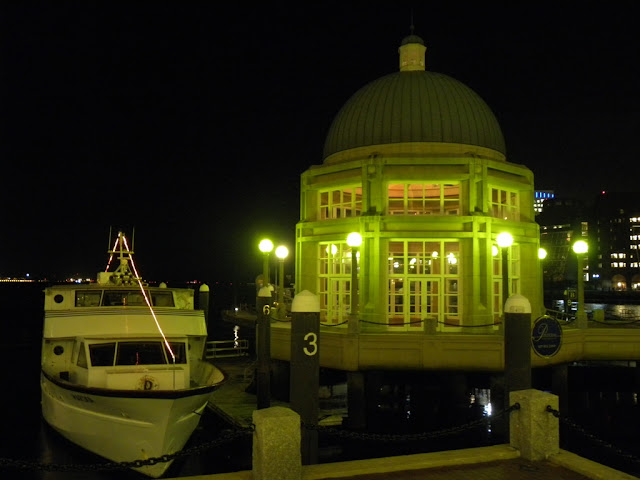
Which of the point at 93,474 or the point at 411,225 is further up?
the point at 411,225

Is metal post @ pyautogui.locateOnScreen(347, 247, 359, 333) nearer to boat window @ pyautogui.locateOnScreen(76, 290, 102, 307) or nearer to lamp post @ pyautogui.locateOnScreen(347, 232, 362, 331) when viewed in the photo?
lamp post @ pyautogui.locateOnScreen(347, 232, 362, 331)

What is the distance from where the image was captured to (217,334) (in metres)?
60.1

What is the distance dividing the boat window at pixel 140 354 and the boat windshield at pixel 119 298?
367 cm

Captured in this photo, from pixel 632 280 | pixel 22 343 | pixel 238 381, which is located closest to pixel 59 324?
pixel 238 381

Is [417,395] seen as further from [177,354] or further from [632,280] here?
[632,280]

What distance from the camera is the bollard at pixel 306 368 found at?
11023 mm

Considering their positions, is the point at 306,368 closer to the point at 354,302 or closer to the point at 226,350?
the point at 354,302

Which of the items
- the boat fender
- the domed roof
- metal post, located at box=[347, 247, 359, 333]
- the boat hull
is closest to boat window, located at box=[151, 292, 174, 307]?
the boat hull

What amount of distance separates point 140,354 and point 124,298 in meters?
4.40

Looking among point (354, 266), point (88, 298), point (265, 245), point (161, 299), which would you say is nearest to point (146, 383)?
point (161, 299)

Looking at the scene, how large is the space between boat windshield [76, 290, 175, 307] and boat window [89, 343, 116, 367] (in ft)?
12.0

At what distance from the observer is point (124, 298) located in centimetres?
1978

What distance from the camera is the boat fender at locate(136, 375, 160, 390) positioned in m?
14.5

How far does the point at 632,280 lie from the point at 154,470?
177 m
